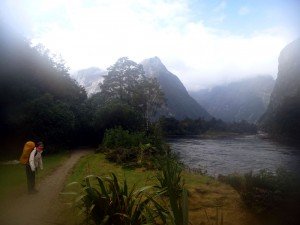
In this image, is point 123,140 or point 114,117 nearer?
point 123,140

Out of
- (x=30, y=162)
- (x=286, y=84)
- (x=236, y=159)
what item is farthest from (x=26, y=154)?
(x=286, y=84)

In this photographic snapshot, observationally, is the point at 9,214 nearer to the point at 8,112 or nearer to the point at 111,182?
the point at 111,182

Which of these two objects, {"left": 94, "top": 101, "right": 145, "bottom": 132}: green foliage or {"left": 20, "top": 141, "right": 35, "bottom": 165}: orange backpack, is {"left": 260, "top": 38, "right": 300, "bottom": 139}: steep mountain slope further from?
{"left": 20, "top": 141, "right": 35, "bottom": 165}: orange backpack

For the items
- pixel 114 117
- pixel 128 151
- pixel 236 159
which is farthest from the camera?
pixel 114 117

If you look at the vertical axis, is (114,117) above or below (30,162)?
above

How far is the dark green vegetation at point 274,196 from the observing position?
1102 cm

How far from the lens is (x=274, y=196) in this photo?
37.6 ft

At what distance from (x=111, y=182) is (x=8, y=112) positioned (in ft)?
74.5

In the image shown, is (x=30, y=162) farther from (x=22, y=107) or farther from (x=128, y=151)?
(x=22, y=107)

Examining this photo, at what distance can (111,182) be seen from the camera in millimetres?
7121

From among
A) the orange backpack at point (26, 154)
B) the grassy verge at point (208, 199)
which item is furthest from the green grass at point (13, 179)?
the grassy verge at point (208, 199)

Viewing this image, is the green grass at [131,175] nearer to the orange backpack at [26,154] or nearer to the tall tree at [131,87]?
the orange backpack at [26,154]

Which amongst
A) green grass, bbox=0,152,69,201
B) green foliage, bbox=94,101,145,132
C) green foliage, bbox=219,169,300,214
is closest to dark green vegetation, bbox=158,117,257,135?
green foliage, bbox=94,101,145,132

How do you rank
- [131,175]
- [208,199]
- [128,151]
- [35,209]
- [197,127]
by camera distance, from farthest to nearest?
[197,127] < [128,151] < [131,175] < [208,199] < [35,209]
